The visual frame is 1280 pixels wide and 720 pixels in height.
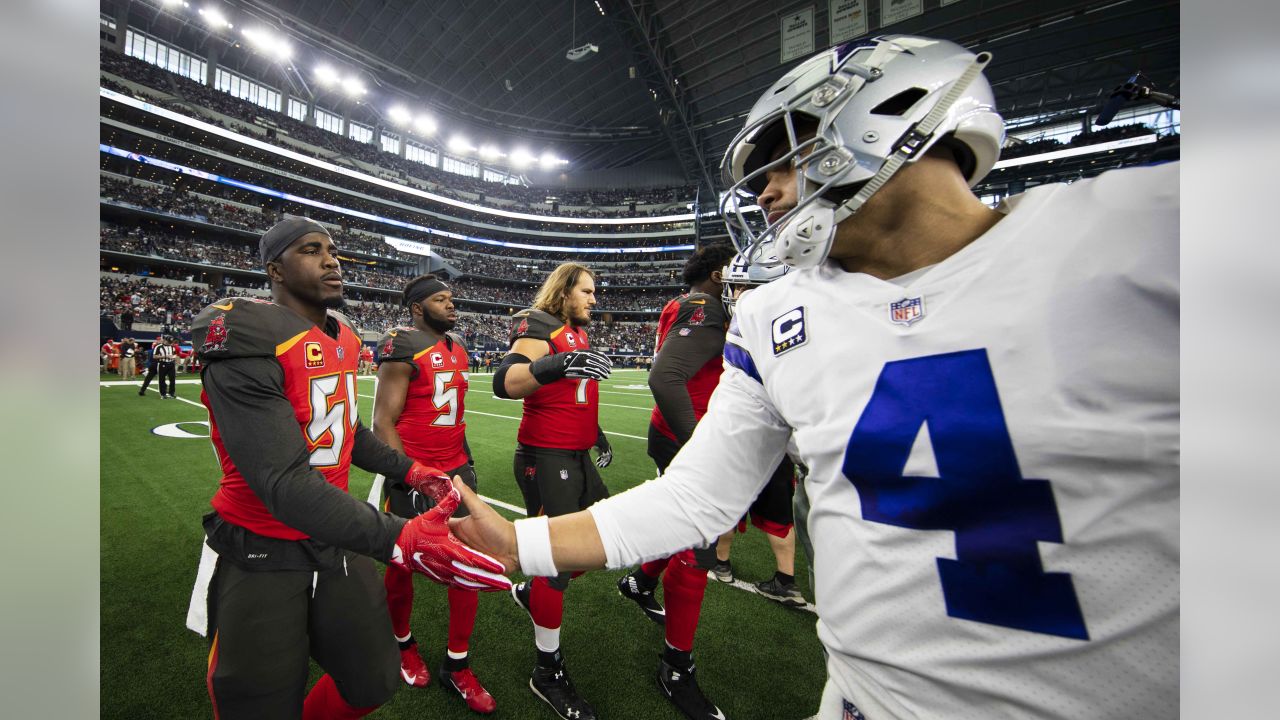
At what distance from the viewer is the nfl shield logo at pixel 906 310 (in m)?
1.21

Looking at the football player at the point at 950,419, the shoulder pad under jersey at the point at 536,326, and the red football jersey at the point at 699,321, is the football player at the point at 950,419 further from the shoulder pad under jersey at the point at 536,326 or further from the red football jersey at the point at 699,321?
the shoulder pad under jersey at the point at 536,326

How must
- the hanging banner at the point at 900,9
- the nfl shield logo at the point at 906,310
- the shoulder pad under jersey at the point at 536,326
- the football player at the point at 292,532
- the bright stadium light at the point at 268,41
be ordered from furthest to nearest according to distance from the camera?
the bright stadium light at the point at 268,41
the hanging banner at the point at 900,9
the shoulder pad under jersey at the point at 536,326
the football player at the point at 292,532
the nfl shield logo at the point at 906,310

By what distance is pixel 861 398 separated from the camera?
1.24m

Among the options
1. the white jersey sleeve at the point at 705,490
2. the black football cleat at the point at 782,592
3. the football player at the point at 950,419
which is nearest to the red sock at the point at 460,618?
the football player at the point at 950,419

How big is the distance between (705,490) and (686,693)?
199 centimetres

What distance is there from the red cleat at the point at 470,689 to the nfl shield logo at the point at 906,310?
291cm

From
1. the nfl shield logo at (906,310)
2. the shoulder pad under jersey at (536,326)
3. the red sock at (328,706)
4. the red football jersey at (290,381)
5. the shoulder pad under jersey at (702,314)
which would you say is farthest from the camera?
the shoulder pad under jersey at (536,326)

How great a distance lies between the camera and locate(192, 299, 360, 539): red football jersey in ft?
6.55

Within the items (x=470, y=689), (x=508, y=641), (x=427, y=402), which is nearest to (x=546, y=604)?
(x=470, y=689)

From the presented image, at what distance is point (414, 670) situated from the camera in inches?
119

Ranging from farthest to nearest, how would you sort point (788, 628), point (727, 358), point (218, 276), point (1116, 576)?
point (218, 276), point (788, 628), point (727, 358), point (1116, 576)
